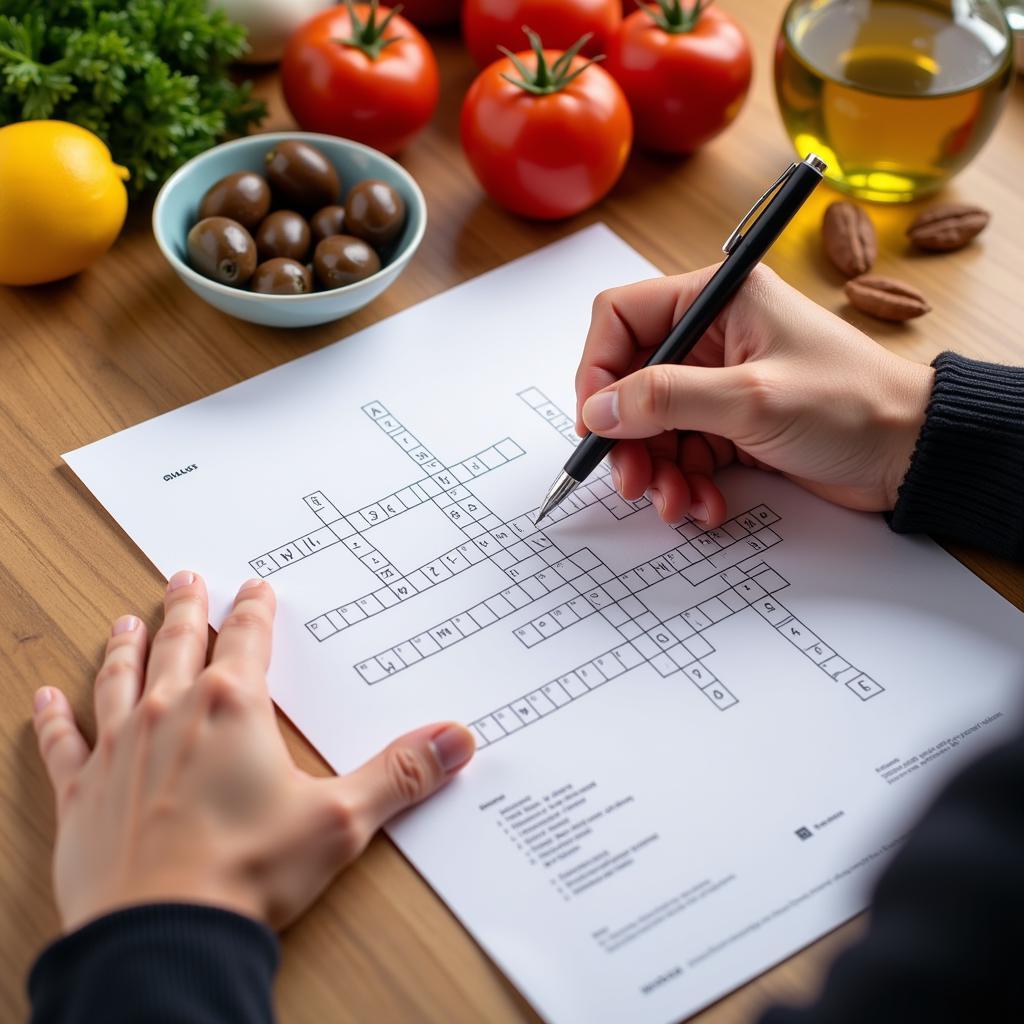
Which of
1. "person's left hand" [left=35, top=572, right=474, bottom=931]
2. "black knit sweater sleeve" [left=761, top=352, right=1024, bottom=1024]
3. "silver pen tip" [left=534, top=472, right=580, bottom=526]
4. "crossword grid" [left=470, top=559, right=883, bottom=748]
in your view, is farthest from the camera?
"silver pen tip" [left=534, top=472, right=580, bottom=526]

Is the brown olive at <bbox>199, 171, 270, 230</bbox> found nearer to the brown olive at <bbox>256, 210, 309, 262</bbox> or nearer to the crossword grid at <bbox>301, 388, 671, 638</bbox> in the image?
the brown olive at <bbox>256, 210, 309, 262</bbox>

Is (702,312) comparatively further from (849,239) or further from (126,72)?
(126,72)

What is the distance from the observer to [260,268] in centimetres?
95

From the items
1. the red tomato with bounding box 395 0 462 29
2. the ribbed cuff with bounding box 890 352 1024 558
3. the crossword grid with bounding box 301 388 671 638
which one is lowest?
the crossword grid with bounding box 301 388 671 638

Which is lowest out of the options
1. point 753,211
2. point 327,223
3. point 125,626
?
point 125,626

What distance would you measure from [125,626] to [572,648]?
0.97 ft

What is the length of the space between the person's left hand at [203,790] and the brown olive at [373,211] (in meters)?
0.40

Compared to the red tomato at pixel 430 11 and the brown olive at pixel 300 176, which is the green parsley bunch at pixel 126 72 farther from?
the red tomato at pixel 430 11

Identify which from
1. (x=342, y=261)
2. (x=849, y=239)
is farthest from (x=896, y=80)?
(x=342, y=261)

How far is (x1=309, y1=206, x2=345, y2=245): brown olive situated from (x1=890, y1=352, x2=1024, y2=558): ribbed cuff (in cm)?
51

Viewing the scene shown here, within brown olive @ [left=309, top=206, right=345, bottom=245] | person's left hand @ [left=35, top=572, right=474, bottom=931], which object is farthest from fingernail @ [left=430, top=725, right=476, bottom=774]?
brown olive @ [left=309, top=206, right=345, bottom=245]

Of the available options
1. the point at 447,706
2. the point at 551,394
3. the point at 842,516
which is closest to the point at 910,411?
the point at 842,516

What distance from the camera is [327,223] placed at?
3.25 feet

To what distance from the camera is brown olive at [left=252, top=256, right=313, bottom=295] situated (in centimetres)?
94
